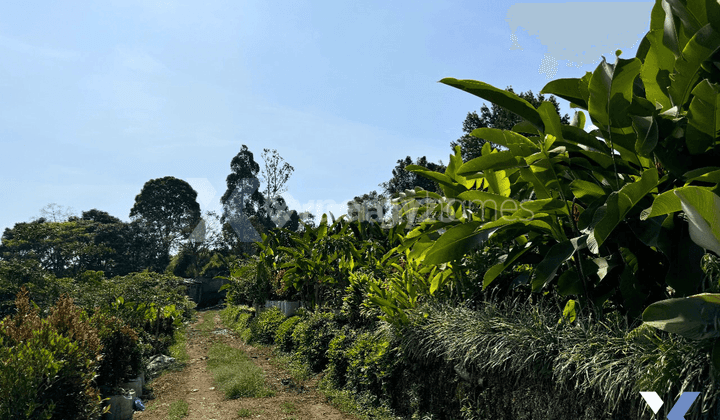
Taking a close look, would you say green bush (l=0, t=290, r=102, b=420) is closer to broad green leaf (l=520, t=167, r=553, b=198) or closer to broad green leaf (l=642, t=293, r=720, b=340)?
broad green leaf (l=520, t=167, r=553, b=198)

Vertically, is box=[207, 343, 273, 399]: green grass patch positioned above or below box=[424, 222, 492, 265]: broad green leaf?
below

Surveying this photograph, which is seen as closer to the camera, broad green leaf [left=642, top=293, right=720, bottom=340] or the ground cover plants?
broad green leaf [left=642, top=293, right=720, bottom=340]

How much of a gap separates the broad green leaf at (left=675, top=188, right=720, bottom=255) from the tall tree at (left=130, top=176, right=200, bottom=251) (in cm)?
4097

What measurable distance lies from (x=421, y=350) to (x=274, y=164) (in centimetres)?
3135

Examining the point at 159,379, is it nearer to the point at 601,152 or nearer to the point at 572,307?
the point at 572,307

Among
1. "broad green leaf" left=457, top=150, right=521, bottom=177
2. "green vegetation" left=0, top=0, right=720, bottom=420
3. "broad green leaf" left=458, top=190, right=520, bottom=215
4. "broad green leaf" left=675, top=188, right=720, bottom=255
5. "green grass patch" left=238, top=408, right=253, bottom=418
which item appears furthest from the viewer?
"green grass patch" left=238, top=408, right=253, bottom=418

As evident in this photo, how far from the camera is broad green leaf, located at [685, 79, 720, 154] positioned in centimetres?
236

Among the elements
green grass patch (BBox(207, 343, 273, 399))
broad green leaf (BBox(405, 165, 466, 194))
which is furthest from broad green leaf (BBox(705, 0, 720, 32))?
green grass patch (BBox(207, 343, 273, 399))

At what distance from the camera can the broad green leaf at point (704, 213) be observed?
161 cm

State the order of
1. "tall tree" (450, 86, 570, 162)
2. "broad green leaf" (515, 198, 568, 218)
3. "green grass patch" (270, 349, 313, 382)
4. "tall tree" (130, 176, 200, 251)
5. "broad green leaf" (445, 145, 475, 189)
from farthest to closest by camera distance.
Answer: "tall tree" (130, 176, 200, 251), "tall tree" (450, 86, 570, 162), "green grass patch" (270, 349, 313, 382), "broad green leaf" (445, 145, 475, 189), "broad green leaf" (515, 198, 568, 218)

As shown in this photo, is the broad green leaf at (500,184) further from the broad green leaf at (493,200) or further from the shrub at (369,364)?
the shrub at (369,364)

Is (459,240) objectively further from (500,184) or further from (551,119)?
(551,119)

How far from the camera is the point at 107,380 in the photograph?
5.43 metres

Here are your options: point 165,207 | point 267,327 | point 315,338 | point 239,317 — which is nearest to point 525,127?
point 315,338
